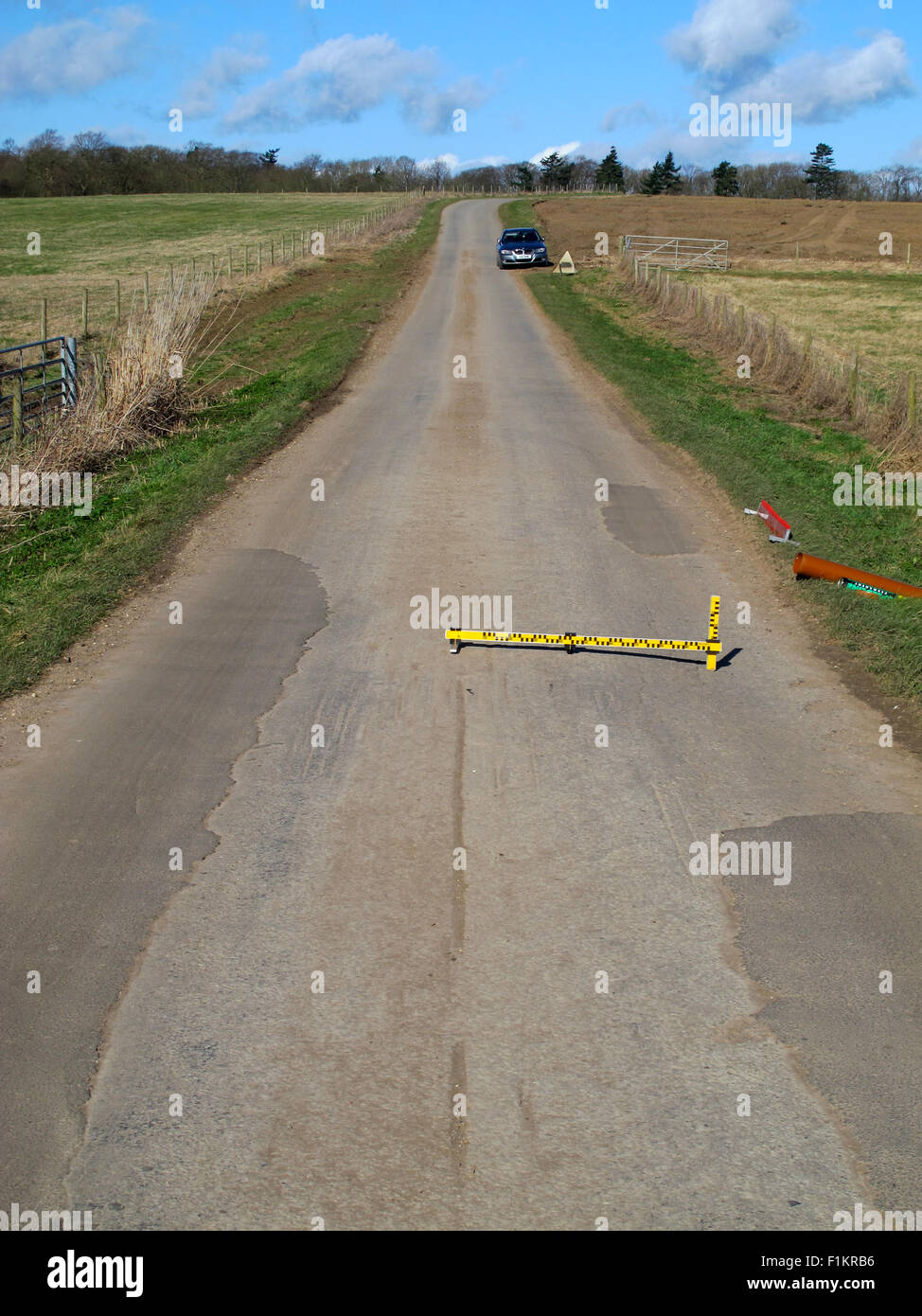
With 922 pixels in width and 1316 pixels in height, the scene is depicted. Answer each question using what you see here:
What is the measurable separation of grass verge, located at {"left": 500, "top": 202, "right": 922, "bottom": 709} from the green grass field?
674 inches

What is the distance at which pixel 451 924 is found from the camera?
5.73m

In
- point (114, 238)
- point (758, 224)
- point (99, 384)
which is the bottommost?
point (99, 384)

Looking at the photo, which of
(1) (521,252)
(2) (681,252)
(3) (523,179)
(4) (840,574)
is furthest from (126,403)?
(3) (523,179)

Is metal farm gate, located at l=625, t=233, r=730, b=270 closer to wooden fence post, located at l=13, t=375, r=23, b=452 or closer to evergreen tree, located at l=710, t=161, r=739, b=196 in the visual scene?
wooden fence post, located at l=13, t=375, r=23, b=452

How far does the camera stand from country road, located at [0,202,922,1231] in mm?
4254

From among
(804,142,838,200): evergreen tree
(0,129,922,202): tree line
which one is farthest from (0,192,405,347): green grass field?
(804,142,838,200): evergreen tree

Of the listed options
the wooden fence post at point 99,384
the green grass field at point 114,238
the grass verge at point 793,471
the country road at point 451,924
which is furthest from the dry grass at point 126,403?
the green grass field at point 114,238

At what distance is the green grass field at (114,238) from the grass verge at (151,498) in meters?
9.78

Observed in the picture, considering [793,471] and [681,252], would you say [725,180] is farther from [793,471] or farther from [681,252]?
[793,471]

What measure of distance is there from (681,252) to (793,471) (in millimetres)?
37726

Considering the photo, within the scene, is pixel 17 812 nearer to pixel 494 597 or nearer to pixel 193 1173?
pixel 193 1173

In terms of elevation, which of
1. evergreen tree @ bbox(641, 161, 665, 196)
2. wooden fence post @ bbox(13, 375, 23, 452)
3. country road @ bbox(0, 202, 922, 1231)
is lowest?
country road @ bbox(0, 202, 922, 1231)

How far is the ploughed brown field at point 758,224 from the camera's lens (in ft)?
164
